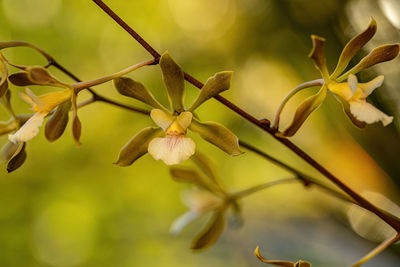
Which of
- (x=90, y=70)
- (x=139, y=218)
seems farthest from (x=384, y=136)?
(x=90, y=70)

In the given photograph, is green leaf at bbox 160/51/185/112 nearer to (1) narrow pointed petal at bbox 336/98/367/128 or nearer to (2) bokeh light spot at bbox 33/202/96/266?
(1) narrow pointed petal at bbox 336/98/367/128

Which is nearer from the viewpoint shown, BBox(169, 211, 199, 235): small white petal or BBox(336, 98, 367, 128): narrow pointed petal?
BBox(336, 98, 367, 128): narrow pointed petal

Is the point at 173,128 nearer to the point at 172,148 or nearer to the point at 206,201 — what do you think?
the point at 172,148

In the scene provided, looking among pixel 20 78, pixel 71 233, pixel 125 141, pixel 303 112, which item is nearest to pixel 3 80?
pixel 20 78

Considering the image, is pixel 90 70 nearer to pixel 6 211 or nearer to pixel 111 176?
pixel 111 176

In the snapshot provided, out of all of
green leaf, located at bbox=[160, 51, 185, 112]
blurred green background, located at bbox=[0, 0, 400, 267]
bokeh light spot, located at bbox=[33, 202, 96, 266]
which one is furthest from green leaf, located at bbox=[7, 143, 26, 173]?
bokeh light spot, located at bbox=[33, 202, 96, 266]

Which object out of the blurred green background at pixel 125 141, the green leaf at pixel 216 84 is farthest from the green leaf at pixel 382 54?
the blurred green background at pixel 125 141
